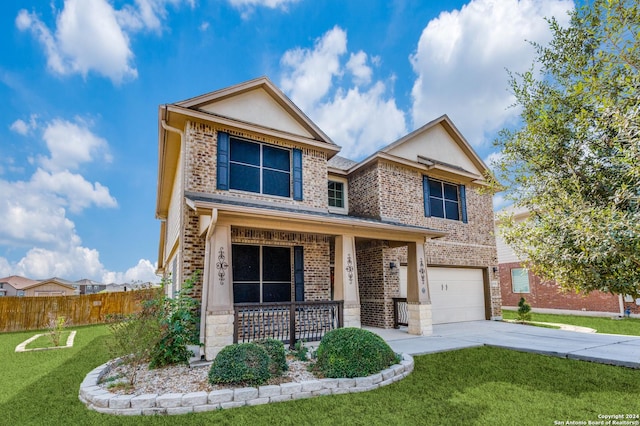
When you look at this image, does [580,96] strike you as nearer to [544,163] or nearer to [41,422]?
[544,163]

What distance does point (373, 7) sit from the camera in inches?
471

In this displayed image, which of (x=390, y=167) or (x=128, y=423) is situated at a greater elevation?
(x=390, y=167)

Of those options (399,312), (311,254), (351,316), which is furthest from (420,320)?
(311,254)

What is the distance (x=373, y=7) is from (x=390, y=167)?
5.67 metres

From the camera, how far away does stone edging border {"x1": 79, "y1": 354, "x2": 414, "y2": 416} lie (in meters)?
4.41

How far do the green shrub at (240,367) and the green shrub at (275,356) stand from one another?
253 millimetres

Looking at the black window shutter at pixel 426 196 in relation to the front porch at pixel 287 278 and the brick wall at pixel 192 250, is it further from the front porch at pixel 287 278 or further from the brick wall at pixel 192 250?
the brick wall at pixel 192 250

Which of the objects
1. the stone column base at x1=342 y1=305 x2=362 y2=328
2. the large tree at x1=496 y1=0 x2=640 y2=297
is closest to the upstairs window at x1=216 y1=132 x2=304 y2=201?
the stone column base at x1=342 y1=305 x2=362 y2=328

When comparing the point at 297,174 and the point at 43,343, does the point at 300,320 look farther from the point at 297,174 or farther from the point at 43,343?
the point at 43,343

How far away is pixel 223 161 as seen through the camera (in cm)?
912

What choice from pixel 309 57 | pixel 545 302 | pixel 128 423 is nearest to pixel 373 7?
pixel 309 57

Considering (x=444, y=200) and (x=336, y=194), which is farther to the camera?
(x=444, y=200)

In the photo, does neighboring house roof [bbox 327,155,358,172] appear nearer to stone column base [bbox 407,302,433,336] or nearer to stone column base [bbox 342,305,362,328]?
stone column base [bbox 407,302,433,336]

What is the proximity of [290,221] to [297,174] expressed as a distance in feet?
9.12
